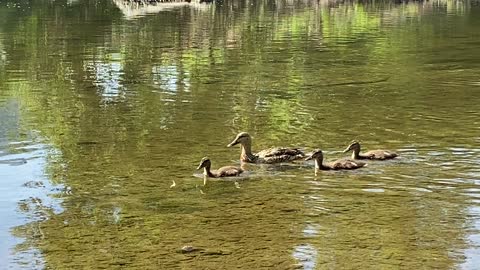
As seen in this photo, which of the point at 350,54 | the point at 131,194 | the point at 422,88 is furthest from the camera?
the point at 350,54

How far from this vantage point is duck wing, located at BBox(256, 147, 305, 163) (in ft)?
38.3

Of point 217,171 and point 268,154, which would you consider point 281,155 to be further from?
point 217,171

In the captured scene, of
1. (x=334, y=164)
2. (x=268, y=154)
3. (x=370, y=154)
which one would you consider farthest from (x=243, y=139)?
(x=370, y=154)

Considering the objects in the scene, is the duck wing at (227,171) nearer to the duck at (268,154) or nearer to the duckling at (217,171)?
the duckling at (217,171)

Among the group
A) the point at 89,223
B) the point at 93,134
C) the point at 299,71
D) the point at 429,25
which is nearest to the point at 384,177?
the point at 89,223

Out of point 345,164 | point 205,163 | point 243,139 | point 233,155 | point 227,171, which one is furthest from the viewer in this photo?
point 233,155

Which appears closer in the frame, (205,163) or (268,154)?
(205,163)

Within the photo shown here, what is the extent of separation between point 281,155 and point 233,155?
1.12m

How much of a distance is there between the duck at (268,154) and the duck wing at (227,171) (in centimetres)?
64

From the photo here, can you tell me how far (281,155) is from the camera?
11656 mm

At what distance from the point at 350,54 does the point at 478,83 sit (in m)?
7.20

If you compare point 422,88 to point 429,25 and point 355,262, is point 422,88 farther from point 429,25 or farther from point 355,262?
point 429,25

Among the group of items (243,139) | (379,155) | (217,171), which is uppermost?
(243,139)

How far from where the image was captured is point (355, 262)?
309 inches
